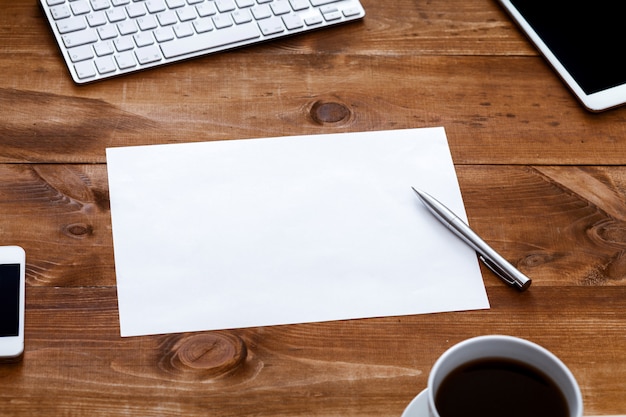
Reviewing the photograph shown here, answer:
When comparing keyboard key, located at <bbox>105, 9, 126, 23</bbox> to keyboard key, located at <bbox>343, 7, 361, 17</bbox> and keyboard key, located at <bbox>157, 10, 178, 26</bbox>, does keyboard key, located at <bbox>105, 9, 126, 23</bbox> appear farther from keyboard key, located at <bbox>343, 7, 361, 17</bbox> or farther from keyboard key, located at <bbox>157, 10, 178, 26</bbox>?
keyboard key, located at <bbox>343, 7, 361, 17</bbox>

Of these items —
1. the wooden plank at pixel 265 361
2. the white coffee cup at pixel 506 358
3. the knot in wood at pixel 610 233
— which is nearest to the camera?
the white coffee cup at pixel 506 358

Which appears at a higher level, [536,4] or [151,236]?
[536,4]

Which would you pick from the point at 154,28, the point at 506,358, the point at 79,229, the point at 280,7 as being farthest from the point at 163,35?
the point at 506,358

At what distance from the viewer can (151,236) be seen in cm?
72

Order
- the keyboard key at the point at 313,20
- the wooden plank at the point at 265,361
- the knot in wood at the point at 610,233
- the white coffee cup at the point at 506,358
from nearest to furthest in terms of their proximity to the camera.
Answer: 1. the white coffee cup at the point at 506,358
2. the wooden plank at the point at 265,361
3. the knot in wood at the point at 610,233
4. the keyboard key at the point at 313,20

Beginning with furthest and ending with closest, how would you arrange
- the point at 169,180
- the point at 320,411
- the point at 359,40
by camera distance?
the point at 359,40, the point at 169,180, the point at 320,411

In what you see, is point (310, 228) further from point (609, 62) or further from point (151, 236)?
point (609, 62)

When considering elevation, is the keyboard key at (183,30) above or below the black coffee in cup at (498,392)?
above

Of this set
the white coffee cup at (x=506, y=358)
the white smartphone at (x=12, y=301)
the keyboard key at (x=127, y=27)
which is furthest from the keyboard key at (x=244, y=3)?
the white coffee cup at (x=506, y=358)

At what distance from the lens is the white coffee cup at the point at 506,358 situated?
21.3 inches

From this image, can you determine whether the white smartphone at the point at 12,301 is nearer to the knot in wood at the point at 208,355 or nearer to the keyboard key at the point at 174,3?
the knot in wood at the point at 208,355

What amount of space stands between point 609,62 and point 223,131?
0.40m

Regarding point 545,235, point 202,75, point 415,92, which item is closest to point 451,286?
point 545,235

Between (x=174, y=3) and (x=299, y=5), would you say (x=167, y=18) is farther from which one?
(x=299, y=5)
